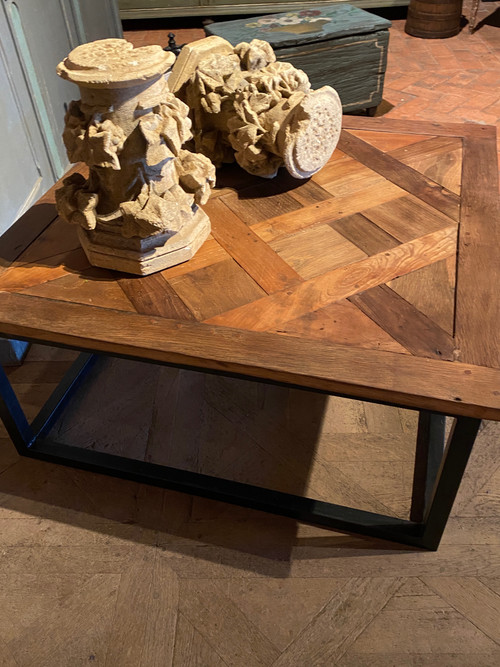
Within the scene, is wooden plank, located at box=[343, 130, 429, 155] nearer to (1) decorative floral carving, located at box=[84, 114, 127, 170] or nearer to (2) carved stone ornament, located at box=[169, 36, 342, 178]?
(2) carved stone ornament, located at box=[169, 36, 342, 178]

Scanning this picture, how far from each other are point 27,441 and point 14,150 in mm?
1060

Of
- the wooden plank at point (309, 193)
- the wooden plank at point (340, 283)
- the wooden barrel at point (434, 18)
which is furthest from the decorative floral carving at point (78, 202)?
the wooden barrel at point (434, 18)

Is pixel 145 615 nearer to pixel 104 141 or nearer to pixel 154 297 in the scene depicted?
pixel 154 297

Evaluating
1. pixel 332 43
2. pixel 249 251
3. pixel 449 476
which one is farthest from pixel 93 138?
pixel 332 43

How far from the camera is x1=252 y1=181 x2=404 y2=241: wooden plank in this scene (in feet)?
4.70

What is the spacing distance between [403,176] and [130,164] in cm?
82

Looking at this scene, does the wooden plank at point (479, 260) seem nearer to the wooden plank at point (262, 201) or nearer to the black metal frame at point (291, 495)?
the black metal frame at point (291, 495)

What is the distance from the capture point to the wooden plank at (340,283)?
117 cm

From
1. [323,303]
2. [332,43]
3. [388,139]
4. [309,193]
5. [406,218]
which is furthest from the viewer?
[332,43]

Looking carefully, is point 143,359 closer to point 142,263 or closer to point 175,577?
point 142,263

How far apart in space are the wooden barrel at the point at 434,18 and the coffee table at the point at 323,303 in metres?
2.88

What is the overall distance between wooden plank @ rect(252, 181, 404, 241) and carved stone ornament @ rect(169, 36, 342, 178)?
117 mm

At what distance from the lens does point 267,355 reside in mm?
1075

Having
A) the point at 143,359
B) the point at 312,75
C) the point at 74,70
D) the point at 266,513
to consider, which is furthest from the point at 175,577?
the point at 312,75
